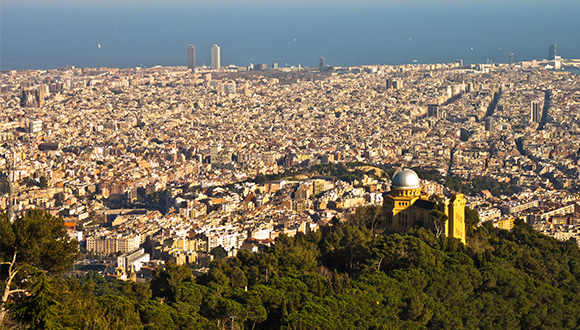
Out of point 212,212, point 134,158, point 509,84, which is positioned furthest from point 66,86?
point 212,212

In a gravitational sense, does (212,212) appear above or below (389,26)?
below

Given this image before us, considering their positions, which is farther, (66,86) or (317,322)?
(66,86)

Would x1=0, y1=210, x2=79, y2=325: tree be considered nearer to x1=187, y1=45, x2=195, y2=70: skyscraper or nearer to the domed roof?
the domed roof

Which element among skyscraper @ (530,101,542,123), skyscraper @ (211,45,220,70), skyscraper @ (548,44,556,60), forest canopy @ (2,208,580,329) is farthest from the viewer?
skyscraper @ (211,45,220,70)

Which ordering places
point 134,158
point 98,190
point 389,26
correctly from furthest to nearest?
point 389,26 → point 134,158 → point 98,190

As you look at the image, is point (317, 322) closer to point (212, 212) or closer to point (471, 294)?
point (471, 294)

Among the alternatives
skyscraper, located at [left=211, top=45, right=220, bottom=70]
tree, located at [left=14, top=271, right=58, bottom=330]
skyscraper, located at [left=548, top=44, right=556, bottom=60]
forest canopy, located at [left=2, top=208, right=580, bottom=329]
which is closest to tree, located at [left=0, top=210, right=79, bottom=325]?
forest canopy, located at [left=2, top=208, right=580, bottom=329]

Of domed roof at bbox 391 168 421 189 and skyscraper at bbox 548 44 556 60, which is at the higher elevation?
skyscraper at bbox 548 44 556 60
